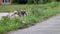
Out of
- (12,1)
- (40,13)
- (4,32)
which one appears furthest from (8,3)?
(4,32)

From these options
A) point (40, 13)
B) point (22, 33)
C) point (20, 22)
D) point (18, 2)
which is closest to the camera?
point (22, 33)

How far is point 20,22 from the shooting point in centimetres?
1553

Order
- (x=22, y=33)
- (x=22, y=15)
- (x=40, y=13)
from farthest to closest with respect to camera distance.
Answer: (x=40, y=13) → (x=22, y=15) → (x=22, y=33)

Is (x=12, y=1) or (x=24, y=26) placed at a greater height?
(x=24, y=26)

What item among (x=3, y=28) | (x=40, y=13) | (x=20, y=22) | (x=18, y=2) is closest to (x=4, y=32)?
(x=3, y=28)

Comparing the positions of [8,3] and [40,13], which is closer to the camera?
[40,13]

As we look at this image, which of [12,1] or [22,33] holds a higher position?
[22,33]

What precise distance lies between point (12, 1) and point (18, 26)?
2719cm

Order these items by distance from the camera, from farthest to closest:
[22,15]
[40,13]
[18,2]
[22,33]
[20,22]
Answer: [18,2] → [40,13] → [22,15] → [20,22] → [22,33]

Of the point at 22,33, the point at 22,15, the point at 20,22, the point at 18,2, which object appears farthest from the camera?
the point at 18,2

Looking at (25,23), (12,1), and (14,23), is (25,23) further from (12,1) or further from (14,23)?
(12,1)

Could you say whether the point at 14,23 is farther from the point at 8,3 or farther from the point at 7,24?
the point at 8,3

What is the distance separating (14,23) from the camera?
50.1ft

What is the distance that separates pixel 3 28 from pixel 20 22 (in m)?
2.22
